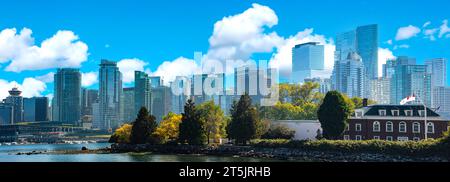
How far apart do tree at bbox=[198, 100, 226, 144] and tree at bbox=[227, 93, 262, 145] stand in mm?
4391

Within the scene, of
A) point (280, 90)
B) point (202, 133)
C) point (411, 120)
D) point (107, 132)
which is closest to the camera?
point (411, 120)

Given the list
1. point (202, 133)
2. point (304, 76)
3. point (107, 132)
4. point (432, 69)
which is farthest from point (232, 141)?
point (107, 132)

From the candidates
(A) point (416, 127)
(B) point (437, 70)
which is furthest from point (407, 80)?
(A) point (416, 127)

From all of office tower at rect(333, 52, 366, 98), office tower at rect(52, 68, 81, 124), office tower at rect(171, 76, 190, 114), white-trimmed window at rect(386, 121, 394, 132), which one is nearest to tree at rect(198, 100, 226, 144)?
white-trimmed window at rect(386, 121, 394, 132)

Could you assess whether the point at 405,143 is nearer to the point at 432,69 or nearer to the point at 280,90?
the point at 280,90

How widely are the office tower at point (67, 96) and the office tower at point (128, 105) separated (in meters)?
17.2

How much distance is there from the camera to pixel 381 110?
4209cm

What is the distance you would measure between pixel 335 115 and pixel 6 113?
519 feet

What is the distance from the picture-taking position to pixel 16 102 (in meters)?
171

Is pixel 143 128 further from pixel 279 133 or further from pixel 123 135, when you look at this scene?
pixel 279 133

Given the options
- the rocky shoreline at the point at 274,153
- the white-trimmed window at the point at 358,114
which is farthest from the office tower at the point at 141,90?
the white-trimmed window at the point at 358,114
